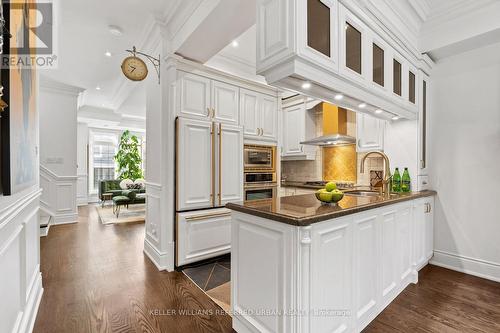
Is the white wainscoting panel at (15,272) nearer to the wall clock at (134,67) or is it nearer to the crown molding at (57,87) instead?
the wall clock at (134,67)

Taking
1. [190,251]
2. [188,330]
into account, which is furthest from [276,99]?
[188,330]

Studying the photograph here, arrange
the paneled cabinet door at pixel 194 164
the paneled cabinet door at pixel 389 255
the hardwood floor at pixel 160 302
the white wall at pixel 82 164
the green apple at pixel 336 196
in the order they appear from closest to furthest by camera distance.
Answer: the green apple at pixel 336 196, the hardwood floor at pixel 160 302, the paneled cabinet door at pixel 389 255, the paneled cabinet door at pixel 194 164, the white wall at pixel 82 164

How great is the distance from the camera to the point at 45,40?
253 cm

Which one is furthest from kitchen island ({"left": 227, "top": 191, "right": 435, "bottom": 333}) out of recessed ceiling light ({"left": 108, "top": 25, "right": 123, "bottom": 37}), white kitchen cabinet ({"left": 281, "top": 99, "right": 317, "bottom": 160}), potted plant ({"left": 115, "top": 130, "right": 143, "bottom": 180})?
potted plant ({"left": 115, "top": 130, "right": 143, "bottom": 180})

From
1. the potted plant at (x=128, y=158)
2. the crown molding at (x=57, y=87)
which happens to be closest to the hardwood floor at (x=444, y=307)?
the crown molding at (x=57, y=87)

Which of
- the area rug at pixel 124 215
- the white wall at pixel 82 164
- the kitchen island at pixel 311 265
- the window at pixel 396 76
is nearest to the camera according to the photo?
the kitchen island at pixel 311 265

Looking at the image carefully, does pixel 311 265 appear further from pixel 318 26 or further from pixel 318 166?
pixel 318 166

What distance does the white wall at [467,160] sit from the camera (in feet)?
8.75

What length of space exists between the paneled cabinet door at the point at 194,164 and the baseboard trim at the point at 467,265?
9.90 feet

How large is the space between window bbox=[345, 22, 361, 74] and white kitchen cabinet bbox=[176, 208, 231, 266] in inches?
89.0

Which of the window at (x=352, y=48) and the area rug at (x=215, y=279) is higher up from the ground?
the window at (x=352, y=48)

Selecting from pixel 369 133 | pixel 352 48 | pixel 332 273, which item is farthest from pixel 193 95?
pixel 332 273

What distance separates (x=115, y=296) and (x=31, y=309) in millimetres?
612

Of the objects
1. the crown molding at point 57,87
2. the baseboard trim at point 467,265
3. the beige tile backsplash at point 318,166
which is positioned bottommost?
the baseboard trim at point 467,265
